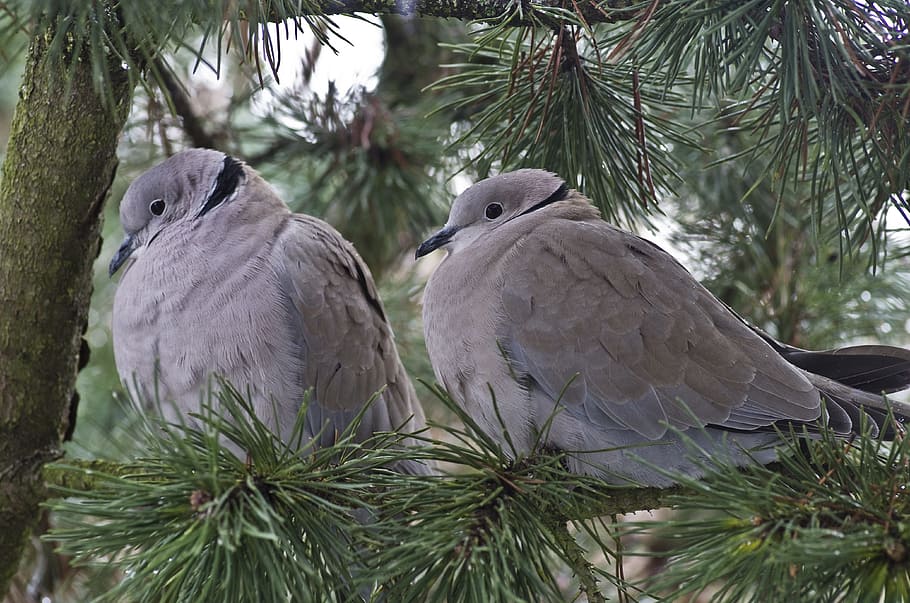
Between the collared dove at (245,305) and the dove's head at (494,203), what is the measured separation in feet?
0.66

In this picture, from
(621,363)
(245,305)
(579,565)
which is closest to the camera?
(579,565)

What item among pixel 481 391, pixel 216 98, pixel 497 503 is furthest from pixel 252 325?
pixel 216 98

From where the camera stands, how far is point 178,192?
1.74 metres

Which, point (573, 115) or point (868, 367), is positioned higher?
point (573, 115)

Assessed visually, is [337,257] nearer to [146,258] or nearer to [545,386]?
[146,258]

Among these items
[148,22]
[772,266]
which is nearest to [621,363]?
[148,22]

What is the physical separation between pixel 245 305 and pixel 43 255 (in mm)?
339

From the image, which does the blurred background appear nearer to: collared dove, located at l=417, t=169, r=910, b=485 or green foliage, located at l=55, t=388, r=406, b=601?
collared dove, located at l=417, t=169, r=910, b=485

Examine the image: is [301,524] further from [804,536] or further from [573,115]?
[573,115]

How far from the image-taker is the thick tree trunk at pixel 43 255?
1.26 m

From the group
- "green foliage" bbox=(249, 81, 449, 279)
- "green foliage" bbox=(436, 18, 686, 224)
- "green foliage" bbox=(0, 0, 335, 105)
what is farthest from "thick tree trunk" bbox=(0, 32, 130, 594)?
"green foliage" bbox=(249, 81, 449, 279)

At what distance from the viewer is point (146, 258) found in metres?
1.68

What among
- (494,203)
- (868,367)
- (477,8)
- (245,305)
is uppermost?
(477,8)

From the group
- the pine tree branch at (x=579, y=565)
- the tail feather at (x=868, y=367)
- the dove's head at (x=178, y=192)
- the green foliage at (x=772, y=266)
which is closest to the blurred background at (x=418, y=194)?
the green foliage at (x=772, y=266)
